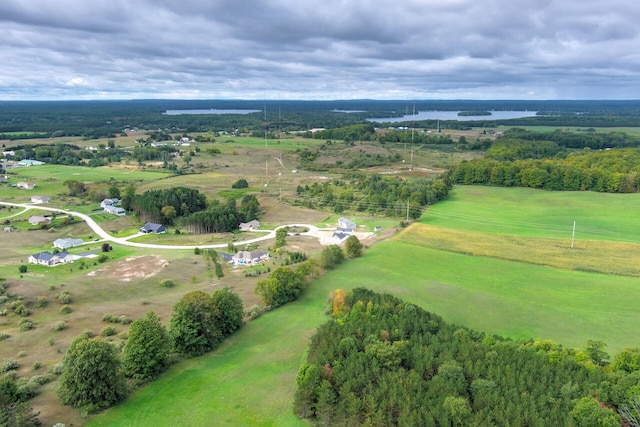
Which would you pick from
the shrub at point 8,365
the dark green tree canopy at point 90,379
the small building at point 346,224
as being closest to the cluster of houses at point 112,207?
the small building at point 346,224

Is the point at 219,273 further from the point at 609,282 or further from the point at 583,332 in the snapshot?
the point at 609,282

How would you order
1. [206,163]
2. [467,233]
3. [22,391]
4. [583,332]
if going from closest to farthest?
[22,391], [583,332], [467,233], [206,163]

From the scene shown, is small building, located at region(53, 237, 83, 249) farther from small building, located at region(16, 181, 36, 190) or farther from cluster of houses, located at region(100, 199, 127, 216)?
small building, located at region(16, 181, 36, 190)

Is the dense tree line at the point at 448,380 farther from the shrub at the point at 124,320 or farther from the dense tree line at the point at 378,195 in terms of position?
the dense tree line at the point at 378,195

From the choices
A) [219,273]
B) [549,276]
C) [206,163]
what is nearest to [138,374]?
[219,273]

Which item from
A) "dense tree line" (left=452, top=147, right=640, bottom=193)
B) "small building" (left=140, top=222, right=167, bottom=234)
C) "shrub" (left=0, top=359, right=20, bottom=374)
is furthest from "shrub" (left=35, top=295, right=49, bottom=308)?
"dense tree line" (left=452, top=147, right=640, bottom=193)

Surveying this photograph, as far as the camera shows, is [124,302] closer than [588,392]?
No
